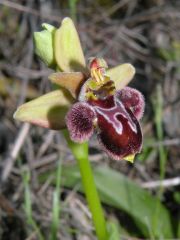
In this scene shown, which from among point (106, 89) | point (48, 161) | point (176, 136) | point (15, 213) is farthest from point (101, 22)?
point (106, 89)

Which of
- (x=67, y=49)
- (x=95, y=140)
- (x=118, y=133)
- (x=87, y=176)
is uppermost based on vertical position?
(x=67, y=49)

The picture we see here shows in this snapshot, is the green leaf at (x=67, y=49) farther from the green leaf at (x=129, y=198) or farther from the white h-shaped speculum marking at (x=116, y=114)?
the green leaf at (x=129, y=198)

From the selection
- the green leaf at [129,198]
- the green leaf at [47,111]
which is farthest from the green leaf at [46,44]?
the green leaf at [129,198]

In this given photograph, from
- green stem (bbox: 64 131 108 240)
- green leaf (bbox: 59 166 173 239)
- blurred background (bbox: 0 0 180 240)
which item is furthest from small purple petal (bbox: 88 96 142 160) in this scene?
green leaf (bbox: 59 166 173 239)

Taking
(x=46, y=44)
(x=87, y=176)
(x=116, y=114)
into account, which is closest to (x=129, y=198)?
(x=87, y=176)

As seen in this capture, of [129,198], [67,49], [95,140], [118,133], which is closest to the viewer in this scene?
[118,133]

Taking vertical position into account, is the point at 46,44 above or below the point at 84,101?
above

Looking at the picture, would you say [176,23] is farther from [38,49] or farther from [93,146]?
[38,49]

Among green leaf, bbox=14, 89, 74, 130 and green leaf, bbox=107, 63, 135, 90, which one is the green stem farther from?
green leaf, bbox=107, 63, 135, 90

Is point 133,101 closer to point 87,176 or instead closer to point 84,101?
point 84,101
